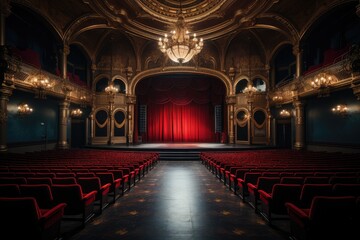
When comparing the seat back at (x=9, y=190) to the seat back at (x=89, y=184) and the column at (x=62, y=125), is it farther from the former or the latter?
the column at (x=62, y=125)

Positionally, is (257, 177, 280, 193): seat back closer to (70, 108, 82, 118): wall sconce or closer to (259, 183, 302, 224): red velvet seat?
(259, 183, 302, 224): red velvet seat

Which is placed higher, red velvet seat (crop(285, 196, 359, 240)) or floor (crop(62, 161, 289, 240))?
red velvet seat (crop(285, 196, 359, 240))

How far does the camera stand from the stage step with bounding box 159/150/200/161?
12.7m

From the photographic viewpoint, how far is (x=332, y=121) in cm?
1164

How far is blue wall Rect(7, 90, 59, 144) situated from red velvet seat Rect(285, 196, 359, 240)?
12560 mm

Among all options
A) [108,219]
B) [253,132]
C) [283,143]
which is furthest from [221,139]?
[108,219]

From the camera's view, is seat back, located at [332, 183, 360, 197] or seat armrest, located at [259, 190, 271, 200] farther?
seat armrest, located at [259, 190, 271, 200]

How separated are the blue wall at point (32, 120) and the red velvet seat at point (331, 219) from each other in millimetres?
12560

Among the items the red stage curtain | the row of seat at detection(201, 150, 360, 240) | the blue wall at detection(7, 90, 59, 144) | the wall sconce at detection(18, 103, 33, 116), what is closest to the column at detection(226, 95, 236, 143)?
the red stage curtain

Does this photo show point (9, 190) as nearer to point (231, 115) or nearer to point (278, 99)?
point (278, 99)

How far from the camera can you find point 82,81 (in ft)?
57.2

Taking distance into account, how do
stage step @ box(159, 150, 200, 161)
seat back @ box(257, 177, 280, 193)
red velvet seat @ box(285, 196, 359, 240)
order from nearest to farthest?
1. red velvet seat @ box(285, 196, 359, 240)
2. seat back @ box(257, 177, 280, 193)
3. stage step @ box(159, 150, 200, 161)

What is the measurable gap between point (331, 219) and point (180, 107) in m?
20.2

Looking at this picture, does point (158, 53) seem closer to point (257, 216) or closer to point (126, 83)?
point (126, 83)
